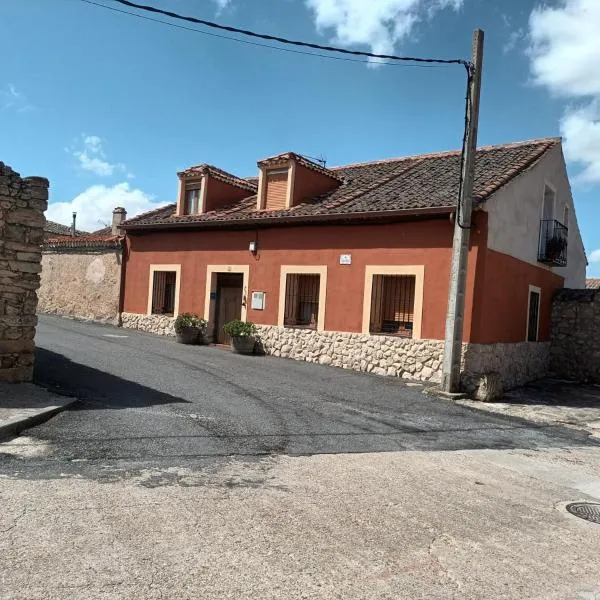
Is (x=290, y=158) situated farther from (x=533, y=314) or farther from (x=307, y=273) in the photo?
(x=533, y=314)

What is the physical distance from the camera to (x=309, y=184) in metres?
16.7

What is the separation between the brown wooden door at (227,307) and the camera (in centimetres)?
1695

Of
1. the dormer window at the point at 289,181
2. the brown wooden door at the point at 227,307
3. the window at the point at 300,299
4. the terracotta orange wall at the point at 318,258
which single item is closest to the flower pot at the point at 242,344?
the terracotta orange wall at the point at 318,258

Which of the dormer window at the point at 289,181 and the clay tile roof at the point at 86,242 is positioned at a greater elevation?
the dormer window at the point at 289,181

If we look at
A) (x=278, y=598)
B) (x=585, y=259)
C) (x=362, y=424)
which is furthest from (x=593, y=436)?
(x=585, y=259)

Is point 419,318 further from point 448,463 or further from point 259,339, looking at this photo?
point 448,463

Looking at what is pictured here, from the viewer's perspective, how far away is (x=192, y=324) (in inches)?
653

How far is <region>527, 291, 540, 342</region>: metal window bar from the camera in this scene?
15497 mm

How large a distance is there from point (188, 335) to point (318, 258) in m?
4.56

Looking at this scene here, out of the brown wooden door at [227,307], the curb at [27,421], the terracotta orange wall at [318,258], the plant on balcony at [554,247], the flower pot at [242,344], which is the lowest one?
the curb at [27,421]

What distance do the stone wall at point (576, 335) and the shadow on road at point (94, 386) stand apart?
12511 mm

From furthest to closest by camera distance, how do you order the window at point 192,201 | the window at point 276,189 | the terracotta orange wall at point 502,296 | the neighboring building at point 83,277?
1. the neighboring building at point 83,277
2. the window at point 192,201
3. the window at point 276,189
4. the terracotta orange wall at point 502,296

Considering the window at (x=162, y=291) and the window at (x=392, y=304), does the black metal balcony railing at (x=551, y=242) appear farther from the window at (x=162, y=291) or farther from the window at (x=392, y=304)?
the window at (x=162, y=291)

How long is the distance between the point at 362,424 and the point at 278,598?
5.21 metres
